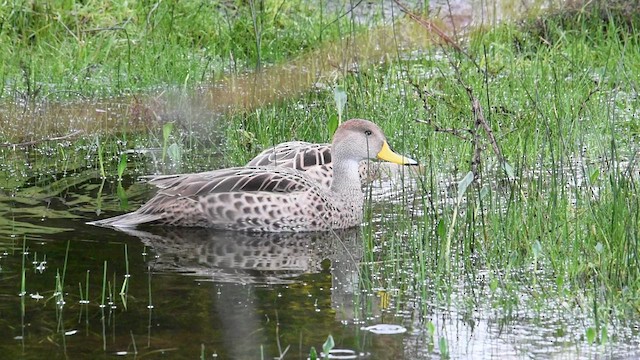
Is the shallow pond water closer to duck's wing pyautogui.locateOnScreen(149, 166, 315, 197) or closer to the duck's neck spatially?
duck's wing pyautogui.locateOnScreen(149, 166, 315, 197)

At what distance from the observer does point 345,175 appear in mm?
8031

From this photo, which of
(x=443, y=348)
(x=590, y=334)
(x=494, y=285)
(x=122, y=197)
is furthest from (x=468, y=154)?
(x=443, y=348)

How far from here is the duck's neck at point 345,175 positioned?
7.98 m

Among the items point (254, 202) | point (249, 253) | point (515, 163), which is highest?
point (515, 163)

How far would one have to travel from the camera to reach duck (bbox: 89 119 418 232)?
25.0 feet

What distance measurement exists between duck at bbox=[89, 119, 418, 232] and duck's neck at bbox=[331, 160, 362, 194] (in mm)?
22

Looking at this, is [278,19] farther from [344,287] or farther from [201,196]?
[344,287]

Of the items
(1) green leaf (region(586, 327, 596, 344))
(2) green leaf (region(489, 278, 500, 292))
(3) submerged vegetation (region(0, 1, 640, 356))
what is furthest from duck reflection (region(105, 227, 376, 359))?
(1) green leaf (region(586, 327, 596, 344))

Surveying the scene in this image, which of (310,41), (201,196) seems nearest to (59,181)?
(201,196)

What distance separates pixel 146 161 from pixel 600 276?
162 inches

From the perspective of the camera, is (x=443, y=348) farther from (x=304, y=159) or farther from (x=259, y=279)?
(x=304, y=159)

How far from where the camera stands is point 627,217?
6285 mm

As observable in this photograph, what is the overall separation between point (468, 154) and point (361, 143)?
3.42 ft

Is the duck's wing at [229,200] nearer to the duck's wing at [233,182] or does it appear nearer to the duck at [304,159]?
the duck's wing at [233,182]
